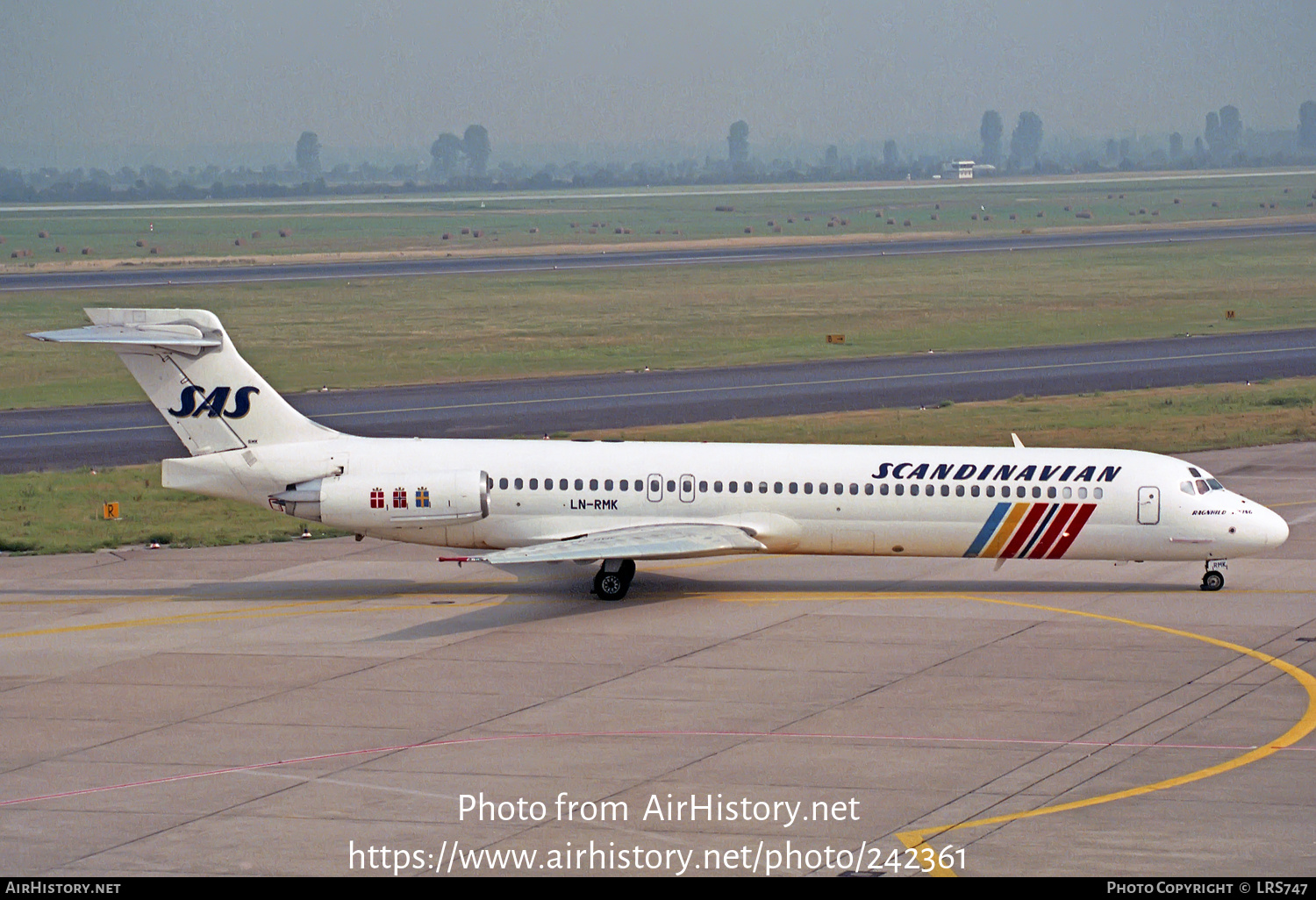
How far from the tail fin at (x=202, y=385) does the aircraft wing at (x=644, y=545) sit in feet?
18.9

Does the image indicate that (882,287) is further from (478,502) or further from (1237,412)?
(478,502)

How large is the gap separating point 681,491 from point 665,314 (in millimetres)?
60974

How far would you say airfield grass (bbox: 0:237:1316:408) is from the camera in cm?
7650

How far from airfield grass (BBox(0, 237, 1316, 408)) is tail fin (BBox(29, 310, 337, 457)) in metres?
32.5

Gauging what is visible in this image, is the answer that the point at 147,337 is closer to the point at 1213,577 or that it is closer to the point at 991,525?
the point at 991,525

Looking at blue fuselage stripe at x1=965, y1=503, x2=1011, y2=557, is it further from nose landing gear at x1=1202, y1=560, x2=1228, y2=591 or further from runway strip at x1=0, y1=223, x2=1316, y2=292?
runway strip at x1=0, y1=223, x2=1316, y2=292

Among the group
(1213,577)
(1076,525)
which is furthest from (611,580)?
(1213,577)

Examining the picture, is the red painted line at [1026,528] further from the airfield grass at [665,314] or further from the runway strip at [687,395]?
the airfield grass at [665,314]

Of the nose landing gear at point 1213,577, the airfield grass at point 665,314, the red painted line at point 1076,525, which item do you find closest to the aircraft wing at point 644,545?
the red painted line at point 1076,525

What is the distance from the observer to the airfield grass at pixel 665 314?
76500 mm

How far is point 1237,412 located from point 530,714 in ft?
137

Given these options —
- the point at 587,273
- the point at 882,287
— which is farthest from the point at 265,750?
the point at 587,273

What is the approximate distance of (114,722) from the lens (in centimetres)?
2623

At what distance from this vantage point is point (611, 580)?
35.3 m
